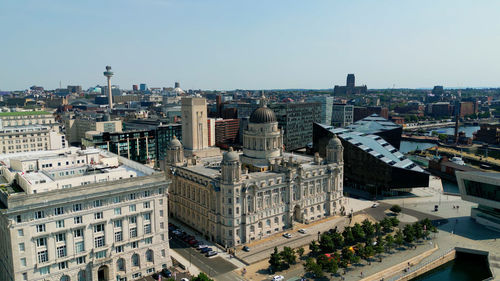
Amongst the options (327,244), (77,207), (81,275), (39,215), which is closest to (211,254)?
(327,244)

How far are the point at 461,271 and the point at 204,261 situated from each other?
53444 millimetres

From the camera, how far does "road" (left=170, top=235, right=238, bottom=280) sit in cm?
7356

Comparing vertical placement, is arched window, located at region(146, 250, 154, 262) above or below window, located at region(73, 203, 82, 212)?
below

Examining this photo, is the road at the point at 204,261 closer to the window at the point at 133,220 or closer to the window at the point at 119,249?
the window at the point at 119,249

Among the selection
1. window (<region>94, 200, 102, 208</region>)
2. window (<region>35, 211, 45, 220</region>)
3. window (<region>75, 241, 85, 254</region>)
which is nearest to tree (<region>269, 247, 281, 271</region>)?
window (<region>94, 200, 102, 208</region>)

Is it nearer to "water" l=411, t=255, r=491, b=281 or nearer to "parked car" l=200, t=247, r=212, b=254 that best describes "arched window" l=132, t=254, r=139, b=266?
"parked car" l=200, t=247, r=212, b=254

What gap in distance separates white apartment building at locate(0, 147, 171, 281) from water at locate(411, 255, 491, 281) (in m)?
53.5

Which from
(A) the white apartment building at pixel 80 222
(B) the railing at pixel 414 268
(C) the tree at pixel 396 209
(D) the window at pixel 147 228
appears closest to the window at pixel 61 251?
(A) the white apartment building at pixel 80 222

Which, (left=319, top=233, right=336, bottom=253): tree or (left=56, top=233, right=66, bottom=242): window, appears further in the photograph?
(left=319, top=233, right=336, bottom=253): tree

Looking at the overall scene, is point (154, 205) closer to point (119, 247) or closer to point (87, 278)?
point (119, 247)

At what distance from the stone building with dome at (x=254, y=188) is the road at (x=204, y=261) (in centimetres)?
648

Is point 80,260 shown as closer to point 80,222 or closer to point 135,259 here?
point 80,222

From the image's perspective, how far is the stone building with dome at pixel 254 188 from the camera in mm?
84500

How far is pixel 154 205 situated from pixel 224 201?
705 inches
